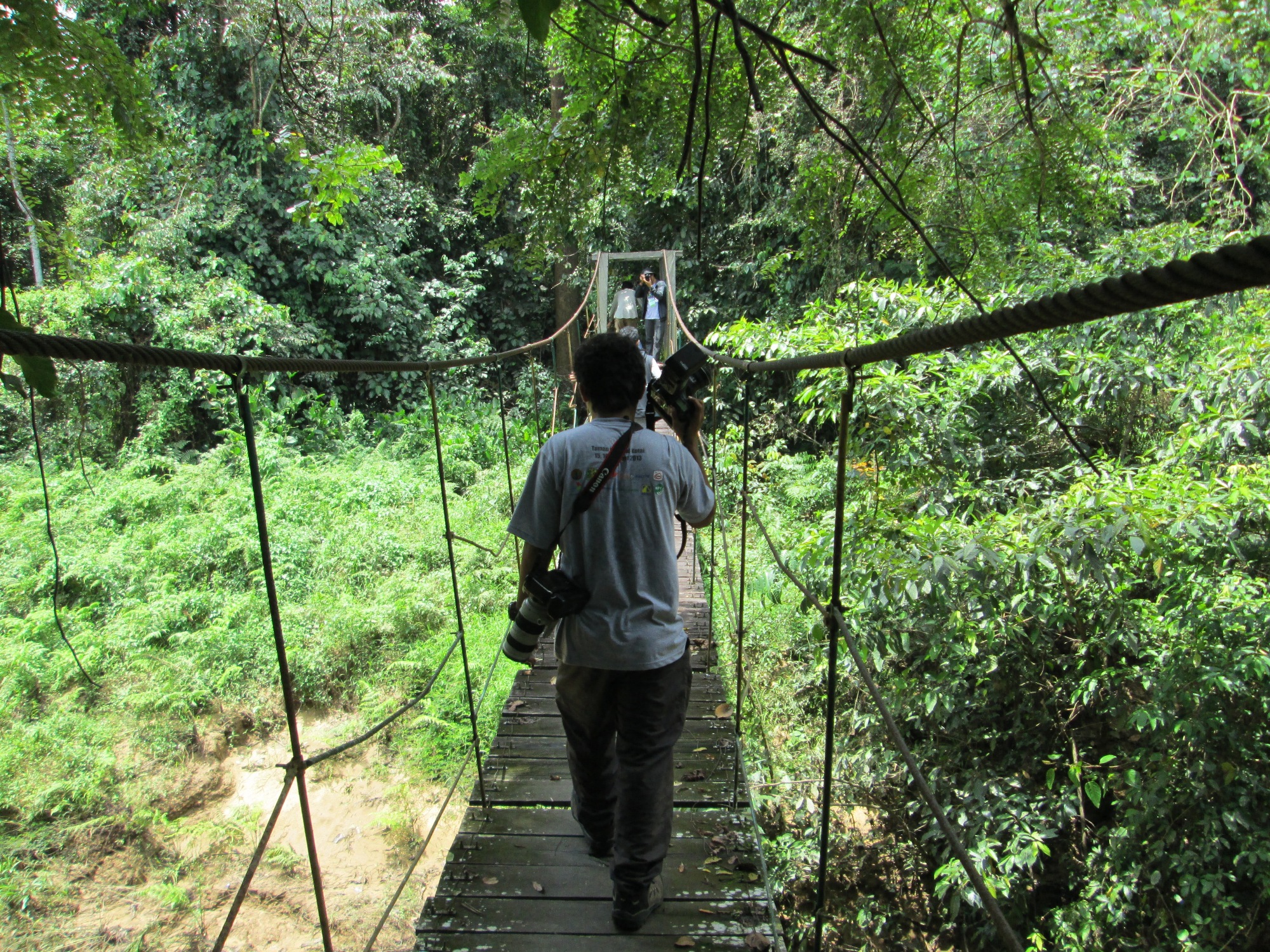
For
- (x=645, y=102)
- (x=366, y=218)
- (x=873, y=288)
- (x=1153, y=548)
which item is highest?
(x=366, y=218)

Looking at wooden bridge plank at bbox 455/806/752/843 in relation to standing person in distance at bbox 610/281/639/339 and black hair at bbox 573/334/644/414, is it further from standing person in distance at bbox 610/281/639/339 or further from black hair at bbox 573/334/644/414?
standing person in distance at bbox 610/281/639/339

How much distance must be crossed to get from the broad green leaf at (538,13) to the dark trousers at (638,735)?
2.99 feet

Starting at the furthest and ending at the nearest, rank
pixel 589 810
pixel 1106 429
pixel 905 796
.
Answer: pixel 1106 429, pixel 905 796, pixel 589 810

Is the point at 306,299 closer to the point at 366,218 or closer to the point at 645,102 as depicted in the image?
the point at 366,218

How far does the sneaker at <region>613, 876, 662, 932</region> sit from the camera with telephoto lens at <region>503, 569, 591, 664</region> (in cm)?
42

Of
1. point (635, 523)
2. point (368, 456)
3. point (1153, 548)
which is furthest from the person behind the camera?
point (368, 456)

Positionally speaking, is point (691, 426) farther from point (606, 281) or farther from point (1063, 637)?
point (606, 281)

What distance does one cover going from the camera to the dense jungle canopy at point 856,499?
1.70 metres

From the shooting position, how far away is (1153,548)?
5.47ft

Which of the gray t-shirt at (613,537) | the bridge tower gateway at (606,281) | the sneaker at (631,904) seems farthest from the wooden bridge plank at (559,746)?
the bridge tower gateway at (606,281)

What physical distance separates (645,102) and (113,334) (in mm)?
5418

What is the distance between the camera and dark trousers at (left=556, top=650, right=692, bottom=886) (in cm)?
124

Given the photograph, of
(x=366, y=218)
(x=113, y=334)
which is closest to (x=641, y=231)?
(x=366, y=218)

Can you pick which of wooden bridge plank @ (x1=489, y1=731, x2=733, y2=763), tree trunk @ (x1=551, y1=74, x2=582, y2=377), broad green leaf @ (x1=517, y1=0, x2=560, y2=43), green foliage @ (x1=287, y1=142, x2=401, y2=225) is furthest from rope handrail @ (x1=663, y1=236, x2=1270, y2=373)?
tree trunk @ (x1=551, y1=74, x2=582, y2=377)
